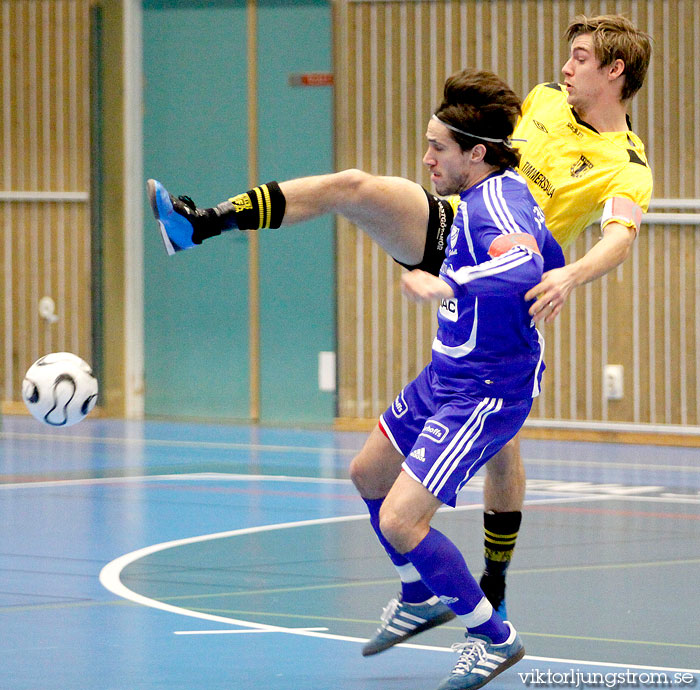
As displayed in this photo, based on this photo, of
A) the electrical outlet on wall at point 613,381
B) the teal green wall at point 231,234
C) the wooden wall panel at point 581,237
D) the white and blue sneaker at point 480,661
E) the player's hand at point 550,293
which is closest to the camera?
the player's hand at point 550,293

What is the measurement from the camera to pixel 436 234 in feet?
17.3

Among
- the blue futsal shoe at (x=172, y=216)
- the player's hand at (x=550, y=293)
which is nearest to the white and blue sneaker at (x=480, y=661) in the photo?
the player's hand at (x=550, y=293)

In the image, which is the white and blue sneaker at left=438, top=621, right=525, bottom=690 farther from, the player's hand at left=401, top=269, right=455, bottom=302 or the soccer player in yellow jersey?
the player's hand at left=401, top=269, right=455, bottom=302

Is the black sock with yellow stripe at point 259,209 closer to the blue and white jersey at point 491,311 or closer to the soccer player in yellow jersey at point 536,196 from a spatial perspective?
the soccer player in yellow jersey at point 536,196

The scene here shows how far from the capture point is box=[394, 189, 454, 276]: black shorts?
5.27m

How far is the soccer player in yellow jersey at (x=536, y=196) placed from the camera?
490 cm

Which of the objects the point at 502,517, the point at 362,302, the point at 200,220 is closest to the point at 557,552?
the point at 502,517

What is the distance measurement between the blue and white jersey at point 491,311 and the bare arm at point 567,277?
78 mm

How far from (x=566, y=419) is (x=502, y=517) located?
7.60 m

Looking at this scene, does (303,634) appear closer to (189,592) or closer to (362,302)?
(189,592)

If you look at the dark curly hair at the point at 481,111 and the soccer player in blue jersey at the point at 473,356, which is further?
the dark curly hair at the point at 481,111

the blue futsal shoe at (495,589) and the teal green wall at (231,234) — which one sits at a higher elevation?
the teal green wall at (231,234)

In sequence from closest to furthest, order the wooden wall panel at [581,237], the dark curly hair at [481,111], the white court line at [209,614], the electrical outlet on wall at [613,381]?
1. the dark curly hair at [481,111]
2. the white court line at [209,614]
3. the wooden wall panel at [581,237]
4. the electrical outlet on wall at [613,381]

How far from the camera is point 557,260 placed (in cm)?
509
